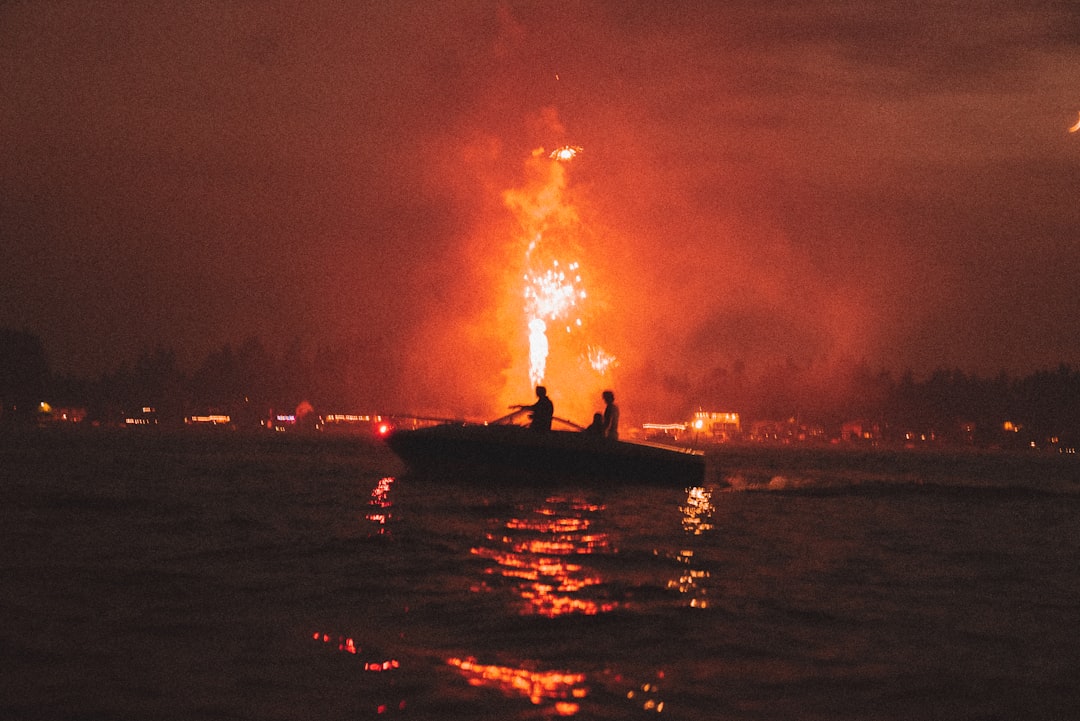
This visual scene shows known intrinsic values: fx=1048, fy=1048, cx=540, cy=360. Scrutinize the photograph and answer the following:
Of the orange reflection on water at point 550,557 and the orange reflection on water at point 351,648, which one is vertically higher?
the orange reflection on water at point 550,557

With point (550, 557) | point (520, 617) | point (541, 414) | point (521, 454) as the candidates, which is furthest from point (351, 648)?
point (541, 414)

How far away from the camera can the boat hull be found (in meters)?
21.5

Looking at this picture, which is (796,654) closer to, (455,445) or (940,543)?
(940,543)

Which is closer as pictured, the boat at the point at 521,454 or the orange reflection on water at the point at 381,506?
the orange reflection on water at the point at 381,506

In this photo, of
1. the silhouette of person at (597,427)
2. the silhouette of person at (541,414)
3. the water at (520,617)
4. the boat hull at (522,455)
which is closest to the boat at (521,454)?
the boat hull at (522,455)

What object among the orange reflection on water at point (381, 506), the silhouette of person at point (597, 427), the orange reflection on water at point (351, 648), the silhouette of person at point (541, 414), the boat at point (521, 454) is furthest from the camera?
the silhouette of person at point (597, 427)

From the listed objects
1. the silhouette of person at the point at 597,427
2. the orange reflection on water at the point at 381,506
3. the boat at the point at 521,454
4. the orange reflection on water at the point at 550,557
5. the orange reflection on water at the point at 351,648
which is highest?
the silhouette of person at the point at 597,427

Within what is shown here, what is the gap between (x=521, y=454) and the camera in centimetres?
2145

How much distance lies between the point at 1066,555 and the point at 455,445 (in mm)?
12014

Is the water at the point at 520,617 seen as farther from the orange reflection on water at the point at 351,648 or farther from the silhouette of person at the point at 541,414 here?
the silhouette of person at the point at 541,414

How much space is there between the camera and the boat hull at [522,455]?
21.5m

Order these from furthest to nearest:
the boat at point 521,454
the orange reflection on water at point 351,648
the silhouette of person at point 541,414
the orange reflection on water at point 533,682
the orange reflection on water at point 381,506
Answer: the silhouette of person at point 541,414 → the boat at point 521,454 → the orange reflection on water at point 381,506 → the orange reflection on water at point 351,648 → the orange reflection on water at point 533,682

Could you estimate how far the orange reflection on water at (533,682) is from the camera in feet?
18.5

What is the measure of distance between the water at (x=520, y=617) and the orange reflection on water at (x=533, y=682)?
22mm
